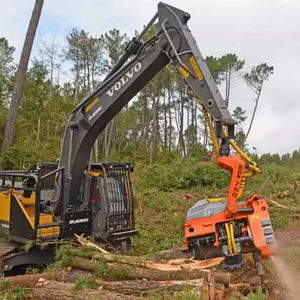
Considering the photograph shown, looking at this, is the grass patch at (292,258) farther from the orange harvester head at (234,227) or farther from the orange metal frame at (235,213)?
the orange metal frame at (235,213)

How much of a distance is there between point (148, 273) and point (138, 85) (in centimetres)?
292

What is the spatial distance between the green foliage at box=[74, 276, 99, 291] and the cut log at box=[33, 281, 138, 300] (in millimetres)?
56

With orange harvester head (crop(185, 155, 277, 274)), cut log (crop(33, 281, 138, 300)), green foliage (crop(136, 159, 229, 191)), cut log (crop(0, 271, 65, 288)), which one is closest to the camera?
cut log (crop(33, 281, 138, 300))

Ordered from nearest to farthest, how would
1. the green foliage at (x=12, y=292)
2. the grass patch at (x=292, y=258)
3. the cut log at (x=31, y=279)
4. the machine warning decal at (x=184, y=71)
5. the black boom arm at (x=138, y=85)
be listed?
the green foliage at (x=12, y=292), the cut log at (x=31, y=279), the black boom arm at (x=138, y=85), the machine warning decal at (x=184, y=71), the grass patch at (x=292, y=258)

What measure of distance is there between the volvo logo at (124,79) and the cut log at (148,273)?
2657 mm

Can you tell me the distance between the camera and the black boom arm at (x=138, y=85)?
6.12m

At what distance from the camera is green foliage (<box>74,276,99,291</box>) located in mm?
5242

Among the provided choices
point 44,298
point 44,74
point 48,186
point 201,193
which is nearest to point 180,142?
point 44,74

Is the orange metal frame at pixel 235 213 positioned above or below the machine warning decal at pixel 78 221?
above

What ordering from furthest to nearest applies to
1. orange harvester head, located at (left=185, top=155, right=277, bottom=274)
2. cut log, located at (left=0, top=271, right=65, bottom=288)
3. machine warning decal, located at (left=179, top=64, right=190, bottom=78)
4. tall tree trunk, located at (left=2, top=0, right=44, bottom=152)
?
tall tree trunk, located at (left=2, top=0, right=44, bottom=152) < machine warning decal, located at (left=179, top=64, right=190, bottom=78) < cut log, located at (left=0, top=271, right=65, bottom=288) < orange harvester head, located at (left=185, top=155, right=277, bottom=274)

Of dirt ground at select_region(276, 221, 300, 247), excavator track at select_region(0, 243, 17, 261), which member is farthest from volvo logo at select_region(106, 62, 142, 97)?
dirt ground at select_region(276, 221, 300, 247)

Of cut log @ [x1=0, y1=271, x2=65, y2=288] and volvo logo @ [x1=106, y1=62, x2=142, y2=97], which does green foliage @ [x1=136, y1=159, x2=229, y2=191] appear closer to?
volvo logo @ [x1=106, y1=62, x2=142, y2=97]

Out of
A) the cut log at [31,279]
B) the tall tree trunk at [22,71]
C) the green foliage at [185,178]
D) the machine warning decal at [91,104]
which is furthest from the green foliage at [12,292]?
the green foliage at [185,178]

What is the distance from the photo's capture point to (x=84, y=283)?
17.5 feet
